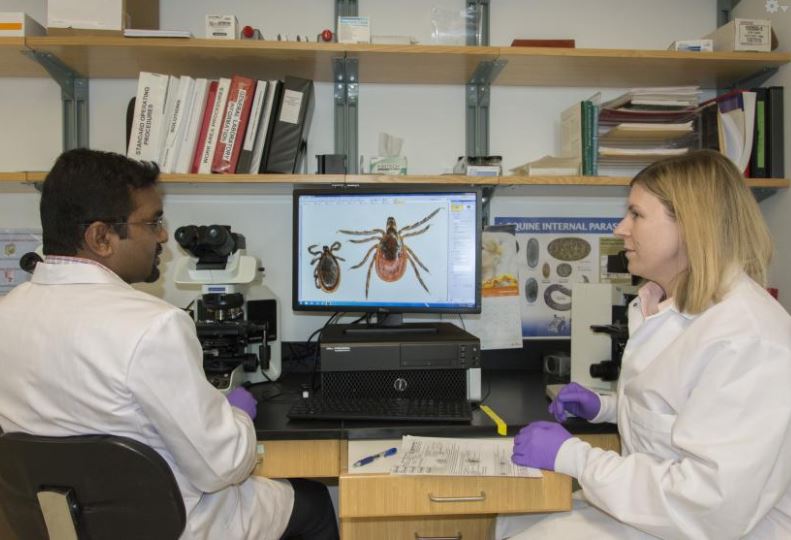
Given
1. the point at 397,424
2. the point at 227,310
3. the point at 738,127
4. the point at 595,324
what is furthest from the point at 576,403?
the point at 738,127

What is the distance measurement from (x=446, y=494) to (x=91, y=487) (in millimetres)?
650

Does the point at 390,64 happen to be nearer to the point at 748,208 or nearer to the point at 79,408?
the point at 748,208

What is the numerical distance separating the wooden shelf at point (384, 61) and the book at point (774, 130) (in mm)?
106

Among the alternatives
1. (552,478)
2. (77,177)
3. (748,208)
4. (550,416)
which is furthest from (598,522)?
(77,177)

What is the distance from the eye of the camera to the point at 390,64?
1.79 meters

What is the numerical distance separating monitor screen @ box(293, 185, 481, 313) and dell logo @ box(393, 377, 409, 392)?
0.74 feet

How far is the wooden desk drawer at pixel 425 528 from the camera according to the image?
1.55 meters

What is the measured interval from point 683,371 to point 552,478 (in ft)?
1.12

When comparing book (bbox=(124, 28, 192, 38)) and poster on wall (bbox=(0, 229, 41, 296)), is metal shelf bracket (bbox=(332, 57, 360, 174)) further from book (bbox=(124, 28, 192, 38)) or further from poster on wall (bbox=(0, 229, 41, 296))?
poster on wall (bbox=(0, 229, 41, 296))

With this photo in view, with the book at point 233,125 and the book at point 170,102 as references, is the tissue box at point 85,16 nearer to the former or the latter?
the book at point 170,102

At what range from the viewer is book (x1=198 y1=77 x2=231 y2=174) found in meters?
1.68

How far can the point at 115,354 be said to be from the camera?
0.97 meters

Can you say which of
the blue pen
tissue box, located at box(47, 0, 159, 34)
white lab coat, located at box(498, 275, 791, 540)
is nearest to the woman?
white lab coat, located at box(498, 275, 791, 540)

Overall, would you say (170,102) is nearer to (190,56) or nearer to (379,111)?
(190,56)
